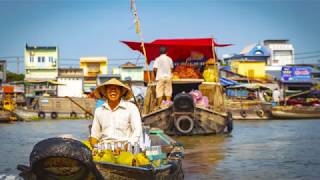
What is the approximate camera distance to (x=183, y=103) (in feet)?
45.4

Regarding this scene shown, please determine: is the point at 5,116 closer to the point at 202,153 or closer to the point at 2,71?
the point at 202,153

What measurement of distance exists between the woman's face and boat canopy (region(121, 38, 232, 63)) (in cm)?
952

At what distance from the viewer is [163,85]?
14445 mm

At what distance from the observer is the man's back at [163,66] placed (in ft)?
46.3

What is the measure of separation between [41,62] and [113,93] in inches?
1628

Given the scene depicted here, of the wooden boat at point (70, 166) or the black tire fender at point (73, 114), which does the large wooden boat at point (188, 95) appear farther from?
the black tire fender at point (73, 114)

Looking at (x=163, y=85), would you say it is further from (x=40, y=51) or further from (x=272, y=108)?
(x=40, y=51)

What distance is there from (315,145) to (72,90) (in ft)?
101

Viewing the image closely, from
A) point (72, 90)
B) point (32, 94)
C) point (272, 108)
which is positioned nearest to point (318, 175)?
point (272, 108)

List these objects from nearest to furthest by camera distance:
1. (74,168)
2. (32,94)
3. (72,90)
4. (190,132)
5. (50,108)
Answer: (74,168) → (190,132) → (50,108) → (32,94) → (72,90)

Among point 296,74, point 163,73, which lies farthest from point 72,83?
point 163,73

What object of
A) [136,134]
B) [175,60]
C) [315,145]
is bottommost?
[315,145]

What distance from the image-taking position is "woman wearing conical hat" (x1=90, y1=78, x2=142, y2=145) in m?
6.05

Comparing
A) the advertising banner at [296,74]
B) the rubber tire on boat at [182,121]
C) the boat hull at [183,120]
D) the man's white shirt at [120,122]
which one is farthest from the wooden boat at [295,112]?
the man's white shirt at [120,122]
